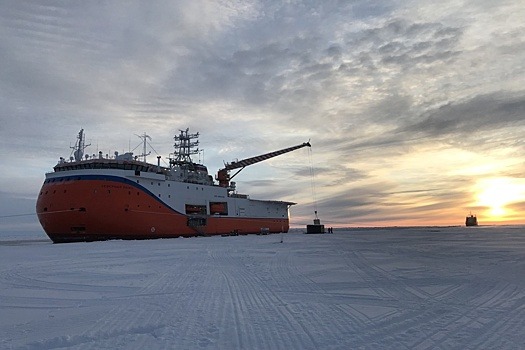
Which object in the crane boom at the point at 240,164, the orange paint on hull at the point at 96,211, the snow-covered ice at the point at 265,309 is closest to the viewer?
the snow-covered ice at the point at 265,309

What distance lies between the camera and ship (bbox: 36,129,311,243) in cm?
4278

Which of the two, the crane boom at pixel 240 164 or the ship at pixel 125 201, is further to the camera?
the crane boom at pixel 240 164

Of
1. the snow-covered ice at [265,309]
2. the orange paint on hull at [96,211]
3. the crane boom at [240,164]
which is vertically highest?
the crane boom at [240,164]

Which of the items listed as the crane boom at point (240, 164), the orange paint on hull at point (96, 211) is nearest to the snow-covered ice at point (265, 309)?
the orange paint on hull at point (96, 211)

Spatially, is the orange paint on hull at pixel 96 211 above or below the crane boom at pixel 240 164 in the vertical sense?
below

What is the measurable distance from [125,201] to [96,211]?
350cm

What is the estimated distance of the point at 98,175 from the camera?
44094mm

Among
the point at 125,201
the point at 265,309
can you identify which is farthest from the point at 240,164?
the point at 265,309

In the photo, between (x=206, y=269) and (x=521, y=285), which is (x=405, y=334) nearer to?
(x=521, y=285)

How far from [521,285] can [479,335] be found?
6331mm

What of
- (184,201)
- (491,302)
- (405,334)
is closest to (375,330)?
(405,334)

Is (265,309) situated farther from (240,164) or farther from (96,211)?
(240,164)

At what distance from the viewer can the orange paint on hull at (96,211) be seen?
42500 mm

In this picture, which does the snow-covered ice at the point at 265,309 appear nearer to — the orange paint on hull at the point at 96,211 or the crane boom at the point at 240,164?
the orange paint on hull at the point at 96,211
